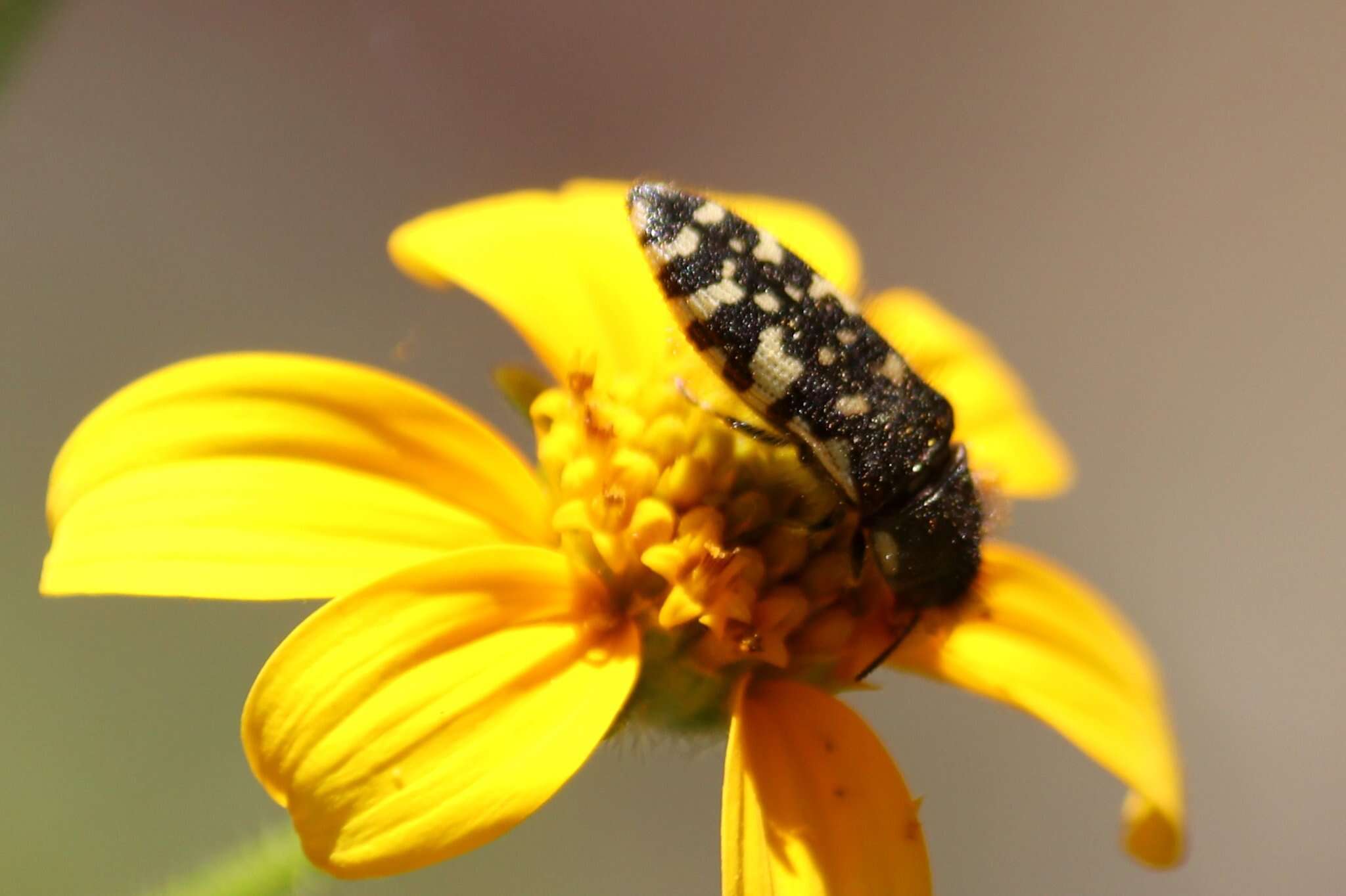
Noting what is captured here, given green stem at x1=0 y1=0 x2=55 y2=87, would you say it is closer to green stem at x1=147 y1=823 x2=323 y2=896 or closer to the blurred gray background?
green stem at x1=147 y1=823 x2=323 y2=896

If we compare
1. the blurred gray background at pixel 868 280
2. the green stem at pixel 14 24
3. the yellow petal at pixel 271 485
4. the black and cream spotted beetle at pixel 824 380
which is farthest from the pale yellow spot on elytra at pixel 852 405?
the blurred gray background at pixel 868 280

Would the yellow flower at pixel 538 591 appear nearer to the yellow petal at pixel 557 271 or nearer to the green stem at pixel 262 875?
the yellow petal at pixel 557 271

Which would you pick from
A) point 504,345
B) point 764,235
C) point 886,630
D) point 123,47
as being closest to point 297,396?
point 764,235

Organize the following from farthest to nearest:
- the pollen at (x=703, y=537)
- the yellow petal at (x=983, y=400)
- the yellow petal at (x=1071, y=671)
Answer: the yellow petal at (x=983, y=400)
the yellow petal at (x=1071, y=671)
the pollen at (x=703, y=537)

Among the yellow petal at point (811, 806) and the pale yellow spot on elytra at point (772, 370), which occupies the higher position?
the pale yellow spot on elytra at point (772, 370)

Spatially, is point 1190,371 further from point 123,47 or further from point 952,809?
point 123,47

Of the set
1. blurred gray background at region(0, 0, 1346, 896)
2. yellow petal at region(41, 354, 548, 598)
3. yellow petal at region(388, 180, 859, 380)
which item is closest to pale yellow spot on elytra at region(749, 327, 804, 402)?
yellow petal at region(388, 180, 859, 380)
